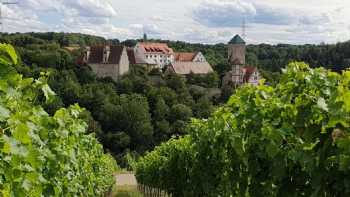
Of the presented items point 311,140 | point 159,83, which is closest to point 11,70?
point 311,140

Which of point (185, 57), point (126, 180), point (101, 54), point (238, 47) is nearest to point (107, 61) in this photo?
point (101, 54)

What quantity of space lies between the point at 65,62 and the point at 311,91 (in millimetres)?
82086

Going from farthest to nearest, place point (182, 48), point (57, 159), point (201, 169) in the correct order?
point (182, 48)
point (201, 169)
point (57, 159)

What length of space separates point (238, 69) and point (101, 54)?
963 inches

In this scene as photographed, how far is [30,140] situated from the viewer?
4.39m

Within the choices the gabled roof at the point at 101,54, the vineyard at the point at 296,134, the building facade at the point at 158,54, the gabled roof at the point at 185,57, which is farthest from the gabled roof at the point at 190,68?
the vineyard at the point at 296,134

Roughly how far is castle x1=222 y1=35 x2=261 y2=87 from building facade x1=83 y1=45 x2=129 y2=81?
59.1ft

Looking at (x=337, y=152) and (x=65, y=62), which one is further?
(x=65, y=62)

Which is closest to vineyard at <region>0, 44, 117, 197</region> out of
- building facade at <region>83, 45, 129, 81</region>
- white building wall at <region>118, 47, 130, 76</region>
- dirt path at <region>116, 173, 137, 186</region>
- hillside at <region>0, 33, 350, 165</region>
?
dirt path at <region>116, 173, 137, 186</region>

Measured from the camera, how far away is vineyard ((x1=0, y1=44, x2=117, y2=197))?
3.67 metres

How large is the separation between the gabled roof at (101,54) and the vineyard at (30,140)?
84776 mm

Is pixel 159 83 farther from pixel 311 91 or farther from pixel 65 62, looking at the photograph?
pixel 311 91

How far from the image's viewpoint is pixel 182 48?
6516 inches

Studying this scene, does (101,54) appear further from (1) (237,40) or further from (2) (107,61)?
(1) (237,40)
